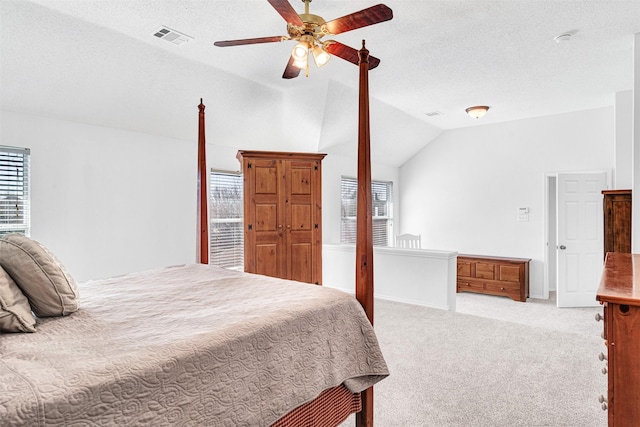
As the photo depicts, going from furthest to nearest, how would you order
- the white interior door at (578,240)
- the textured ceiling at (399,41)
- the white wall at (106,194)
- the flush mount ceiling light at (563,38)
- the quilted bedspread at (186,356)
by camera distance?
the white interior door at (578,240)
the white wall at (106,194)
the flush mount ceiling light at (563,38)
the textured ceiling at (399,41)
the quilted bedspread at (186,356)

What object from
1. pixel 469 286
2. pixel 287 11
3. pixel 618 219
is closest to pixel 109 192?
pixel 287 11

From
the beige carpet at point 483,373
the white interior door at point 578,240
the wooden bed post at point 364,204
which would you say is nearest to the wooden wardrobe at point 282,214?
the beige carpet at point 483,373

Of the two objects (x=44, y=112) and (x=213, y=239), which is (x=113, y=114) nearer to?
(x=44, y=112)

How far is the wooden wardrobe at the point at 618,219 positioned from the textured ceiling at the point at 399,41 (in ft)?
4.43

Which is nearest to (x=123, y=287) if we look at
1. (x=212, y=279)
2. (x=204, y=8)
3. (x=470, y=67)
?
(x=212, y=279)

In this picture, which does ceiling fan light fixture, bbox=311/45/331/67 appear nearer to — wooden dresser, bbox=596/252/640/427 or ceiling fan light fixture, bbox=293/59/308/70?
ceiling fan light fixture, bbox=293/59/308/70

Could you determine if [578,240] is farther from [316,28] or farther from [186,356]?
[186,356]

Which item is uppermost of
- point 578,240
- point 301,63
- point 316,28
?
point 316,28

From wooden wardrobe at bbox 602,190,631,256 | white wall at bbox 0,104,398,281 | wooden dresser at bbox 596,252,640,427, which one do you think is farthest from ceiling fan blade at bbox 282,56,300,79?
wooden wardrobe at bbox 602,190,631,256

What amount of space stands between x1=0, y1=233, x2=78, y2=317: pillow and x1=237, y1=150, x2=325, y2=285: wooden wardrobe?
290 cm

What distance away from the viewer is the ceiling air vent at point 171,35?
2.94m

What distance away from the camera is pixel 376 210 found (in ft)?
22.8

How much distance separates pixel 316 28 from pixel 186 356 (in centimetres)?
200

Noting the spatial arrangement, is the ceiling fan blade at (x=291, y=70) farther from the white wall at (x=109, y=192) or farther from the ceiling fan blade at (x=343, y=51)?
the white wall at (x=109, y=192)
